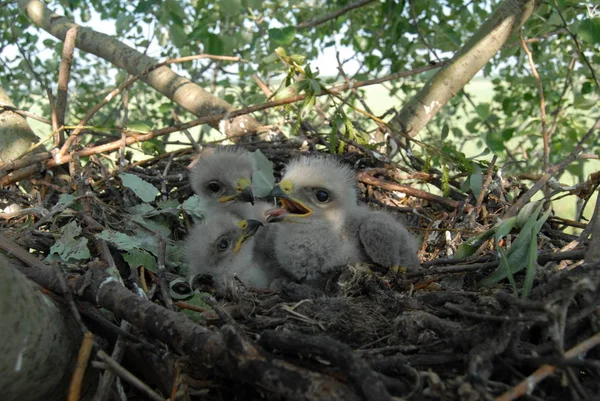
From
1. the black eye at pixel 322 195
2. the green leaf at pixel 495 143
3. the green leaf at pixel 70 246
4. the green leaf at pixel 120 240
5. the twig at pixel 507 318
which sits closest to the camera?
the twig at pixel 507 318

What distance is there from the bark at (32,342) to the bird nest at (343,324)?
0.32 feet

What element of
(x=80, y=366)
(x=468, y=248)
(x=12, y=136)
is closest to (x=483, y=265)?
(x=468, y=248)

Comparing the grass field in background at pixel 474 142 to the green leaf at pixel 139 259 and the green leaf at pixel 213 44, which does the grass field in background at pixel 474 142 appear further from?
the green leaf at pixel 139 259

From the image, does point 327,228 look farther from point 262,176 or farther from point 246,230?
point 262,176

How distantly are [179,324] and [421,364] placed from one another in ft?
2.21

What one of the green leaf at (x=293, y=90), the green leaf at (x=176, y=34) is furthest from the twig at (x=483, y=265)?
the green leaf at (x=176, y=34)

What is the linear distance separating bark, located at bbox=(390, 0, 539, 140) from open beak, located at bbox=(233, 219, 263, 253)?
1.35 meters

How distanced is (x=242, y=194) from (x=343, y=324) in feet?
5.75

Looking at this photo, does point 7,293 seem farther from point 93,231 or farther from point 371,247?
point 371,247

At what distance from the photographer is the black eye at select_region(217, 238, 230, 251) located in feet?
10.2

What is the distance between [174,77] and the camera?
450 cm

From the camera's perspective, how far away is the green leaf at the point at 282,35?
3.97m

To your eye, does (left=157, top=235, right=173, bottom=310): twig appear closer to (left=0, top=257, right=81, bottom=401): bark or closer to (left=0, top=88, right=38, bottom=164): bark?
(left=0, top=257, right=81, bottom=401): bark

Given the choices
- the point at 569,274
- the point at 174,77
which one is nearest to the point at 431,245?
the point at 569,274
